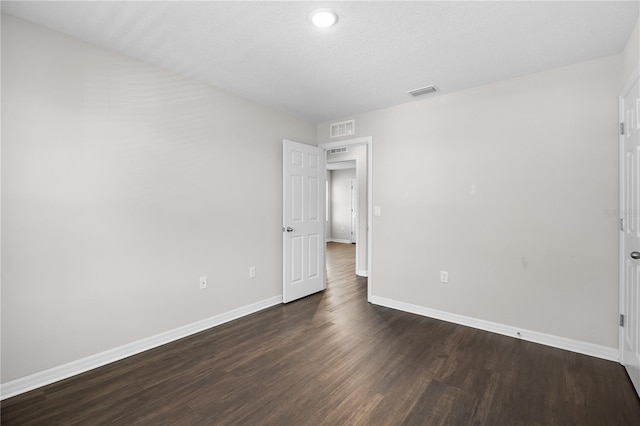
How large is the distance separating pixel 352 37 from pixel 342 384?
8.41 ft

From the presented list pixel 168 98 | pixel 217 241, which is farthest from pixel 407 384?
pixel 168 98

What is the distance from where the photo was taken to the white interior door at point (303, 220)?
155 inches

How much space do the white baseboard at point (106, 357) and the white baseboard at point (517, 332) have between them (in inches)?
78.2

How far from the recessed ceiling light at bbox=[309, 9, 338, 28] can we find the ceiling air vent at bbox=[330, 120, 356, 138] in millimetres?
2100

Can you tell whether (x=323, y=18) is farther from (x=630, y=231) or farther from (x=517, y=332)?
(x=517, y=332)

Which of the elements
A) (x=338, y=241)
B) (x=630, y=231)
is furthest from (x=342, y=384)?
(x=338, y=241)

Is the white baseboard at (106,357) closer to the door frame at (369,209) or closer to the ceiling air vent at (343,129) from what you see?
the door frame at (369,209)

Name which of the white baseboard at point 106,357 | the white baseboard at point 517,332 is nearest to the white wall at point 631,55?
the white baseboard at point 517,332

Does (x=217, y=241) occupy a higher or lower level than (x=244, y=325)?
higher

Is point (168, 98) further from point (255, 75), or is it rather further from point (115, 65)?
point (255, 75)

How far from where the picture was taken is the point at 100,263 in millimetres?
2404

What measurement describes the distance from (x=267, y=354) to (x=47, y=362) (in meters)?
1.59

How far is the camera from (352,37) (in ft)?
7.34

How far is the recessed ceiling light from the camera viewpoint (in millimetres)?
1932
